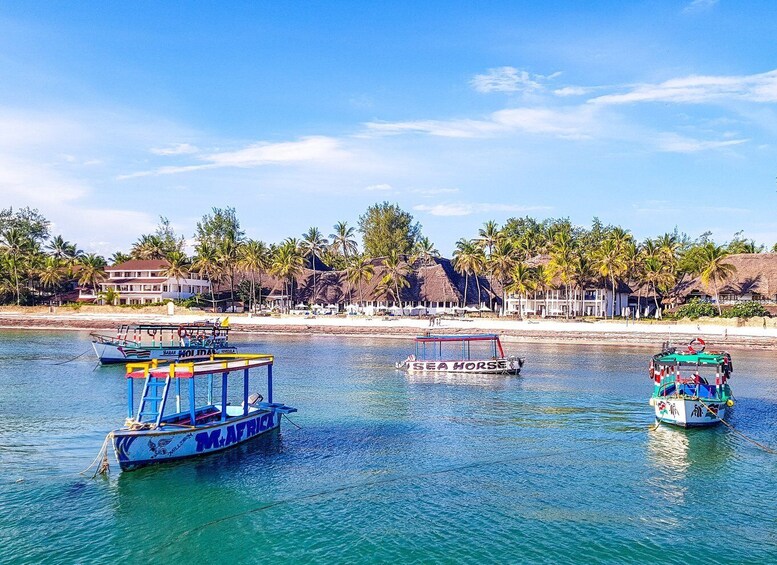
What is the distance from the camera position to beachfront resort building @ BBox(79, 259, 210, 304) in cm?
11088

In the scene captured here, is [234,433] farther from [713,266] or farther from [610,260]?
[713,266]

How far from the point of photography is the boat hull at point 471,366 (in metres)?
51.6

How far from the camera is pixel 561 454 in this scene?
26.7 m

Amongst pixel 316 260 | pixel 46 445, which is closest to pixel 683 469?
pixel 46 445

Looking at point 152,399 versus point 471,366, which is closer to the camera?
point 152,399

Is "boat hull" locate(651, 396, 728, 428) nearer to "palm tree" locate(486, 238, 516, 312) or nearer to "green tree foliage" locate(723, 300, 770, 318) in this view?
"green tree foliage" locate(723, 300, 770, 318)

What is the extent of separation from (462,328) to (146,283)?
57.0 meters

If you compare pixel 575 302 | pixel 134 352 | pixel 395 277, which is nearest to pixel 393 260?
pixel 395 277

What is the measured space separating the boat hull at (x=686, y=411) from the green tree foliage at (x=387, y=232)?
338ft

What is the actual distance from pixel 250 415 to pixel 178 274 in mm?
85451

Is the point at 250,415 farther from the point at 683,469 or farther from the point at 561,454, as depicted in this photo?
the point at 683,469

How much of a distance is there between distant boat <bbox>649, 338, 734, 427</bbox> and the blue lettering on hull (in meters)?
18.7

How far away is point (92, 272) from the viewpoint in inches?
4530

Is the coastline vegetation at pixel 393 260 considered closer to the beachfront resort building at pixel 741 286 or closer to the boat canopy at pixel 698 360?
the beachfront resort building at pixel 741 286
